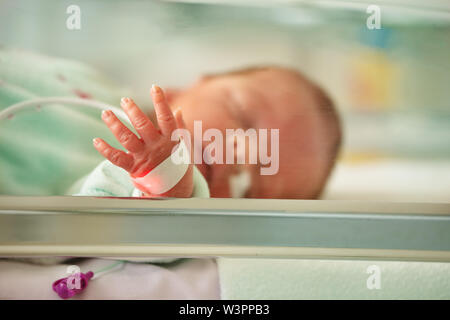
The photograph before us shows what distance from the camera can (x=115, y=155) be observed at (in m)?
0.49

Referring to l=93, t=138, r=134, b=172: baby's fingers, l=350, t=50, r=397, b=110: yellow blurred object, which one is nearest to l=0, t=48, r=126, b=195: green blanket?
l=93, t=138, r=134, b=172: baby's fingers

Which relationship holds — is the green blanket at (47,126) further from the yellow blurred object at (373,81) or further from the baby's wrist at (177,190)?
the yellow blurred object at (373,81)

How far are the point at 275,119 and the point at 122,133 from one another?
0.18 m

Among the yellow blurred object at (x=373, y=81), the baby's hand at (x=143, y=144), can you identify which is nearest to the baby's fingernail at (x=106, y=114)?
the baby's hand at (x=143, y=144)

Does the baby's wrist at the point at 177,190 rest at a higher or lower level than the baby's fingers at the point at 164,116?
lower

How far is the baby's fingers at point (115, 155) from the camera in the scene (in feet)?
1.59

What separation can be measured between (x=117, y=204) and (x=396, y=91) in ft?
1.17

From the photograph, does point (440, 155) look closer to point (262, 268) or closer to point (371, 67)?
point (371, 67)

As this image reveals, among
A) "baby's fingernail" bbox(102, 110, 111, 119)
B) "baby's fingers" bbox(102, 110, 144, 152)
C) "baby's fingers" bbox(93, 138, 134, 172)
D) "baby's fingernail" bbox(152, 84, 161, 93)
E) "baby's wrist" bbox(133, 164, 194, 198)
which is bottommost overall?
"baby's wrist" bbox(133, 164, 194, 198)

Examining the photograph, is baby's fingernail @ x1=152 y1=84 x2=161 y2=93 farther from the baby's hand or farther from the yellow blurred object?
the yellow blurred object

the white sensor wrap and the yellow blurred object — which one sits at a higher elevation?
the yellow blurred object

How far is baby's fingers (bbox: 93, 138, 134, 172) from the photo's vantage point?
483 millimetres

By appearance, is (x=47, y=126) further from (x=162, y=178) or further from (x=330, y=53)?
(x=330, y=53)

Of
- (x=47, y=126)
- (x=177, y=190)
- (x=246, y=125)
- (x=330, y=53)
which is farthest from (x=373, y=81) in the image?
(x=47, y=126)
